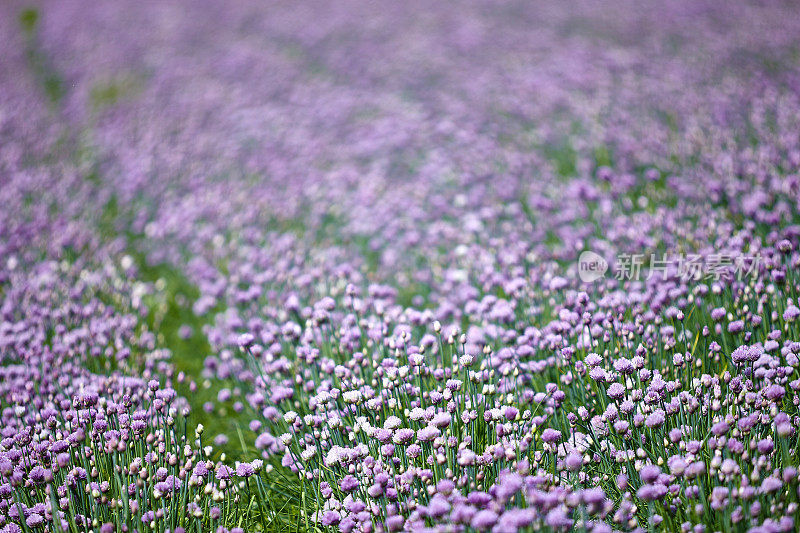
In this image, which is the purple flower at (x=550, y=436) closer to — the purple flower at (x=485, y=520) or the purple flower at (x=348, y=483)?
the purple flower at (x=485, y=520)

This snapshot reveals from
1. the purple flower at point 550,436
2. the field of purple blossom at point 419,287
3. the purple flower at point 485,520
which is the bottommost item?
the field of purple blossom at point 419,287

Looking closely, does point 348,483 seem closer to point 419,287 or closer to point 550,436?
point 550,436

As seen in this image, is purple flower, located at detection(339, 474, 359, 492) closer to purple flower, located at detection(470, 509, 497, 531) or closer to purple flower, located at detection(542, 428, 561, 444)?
purple flower, located at detection(470, 509, 497, 531)

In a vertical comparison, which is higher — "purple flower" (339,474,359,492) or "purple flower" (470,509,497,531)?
"purple flower" (470,509,497,531)

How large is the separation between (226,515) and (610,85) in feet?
26.0

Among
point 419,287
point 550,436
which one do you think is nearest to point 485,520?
point 550,436

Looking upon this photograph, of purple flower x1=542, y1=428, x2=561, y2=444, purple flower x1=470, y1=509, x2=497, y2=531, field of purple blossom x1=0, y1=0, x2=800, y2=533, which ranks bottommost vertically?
field of purple blossom x1=0, y1=0, x2=800, y2=533

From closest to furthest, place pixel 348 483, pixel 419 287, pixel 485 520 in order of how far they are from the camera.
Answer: pixel 485 520, pixel 348 483, pixel 419 287

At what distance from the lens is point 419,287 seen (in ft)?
18.2

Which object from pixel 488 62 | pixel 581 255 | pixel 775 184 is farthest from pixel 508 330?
pixel 488 62

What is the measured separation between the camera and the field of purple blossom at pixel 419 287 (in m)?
2.74

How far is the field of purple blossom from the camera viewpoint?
2.74 metres

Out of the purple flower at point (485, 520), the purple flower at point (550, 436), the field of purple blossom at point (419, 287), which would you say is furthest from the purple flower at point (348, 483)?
the purple flower at point (550, 436)

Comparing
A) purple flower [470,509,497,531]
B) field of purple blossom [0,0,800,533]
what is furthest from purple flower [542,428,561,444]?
purple flower [470,509,497,531]
